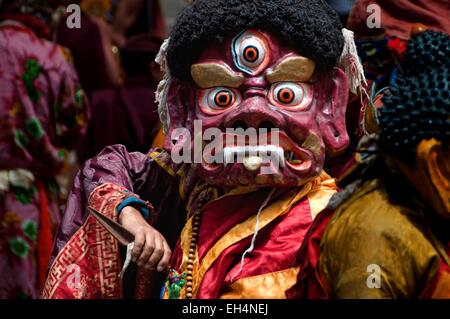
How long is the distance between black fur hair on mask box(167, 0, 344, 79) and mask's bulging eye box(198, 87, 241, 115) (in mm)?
89

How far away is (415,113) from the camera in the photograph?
205cm

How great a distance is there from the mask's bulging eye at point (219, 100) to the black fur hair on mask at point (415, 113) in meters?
0.34

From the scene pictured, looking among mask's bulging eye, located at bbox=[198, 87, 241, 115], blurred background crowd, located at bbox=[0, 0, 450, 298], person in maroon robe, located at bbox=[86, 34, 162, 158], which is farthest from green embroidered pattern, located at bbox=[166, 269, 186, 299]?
person in maroon robe, located at bbox=[86, 34, 162, 158]

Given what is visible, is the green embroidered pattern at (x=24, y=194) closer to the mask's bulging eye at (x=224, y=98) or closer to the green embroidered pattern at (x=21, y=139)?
the green embroidered pattern at (x=21, y=139)

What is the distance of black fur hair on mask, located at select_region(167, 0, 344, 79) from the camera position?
2.31 metres

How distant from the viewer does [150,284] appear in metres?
2.43

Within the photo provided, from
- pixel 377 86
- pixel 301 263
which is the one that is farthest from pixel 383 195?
pixel 377 86

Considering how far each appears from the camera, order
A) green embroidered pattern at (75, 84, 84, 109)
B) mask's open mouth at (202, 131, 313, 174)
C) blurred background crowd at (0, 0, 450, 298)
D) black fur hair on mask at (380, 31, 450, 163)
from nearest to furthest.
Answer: black fur hair on mask at (380, 31, 450, 163)
mask's open mouth at (202, 131, 313, 174)
blurred background crowd at (0, 0, 450, 298)
green embroidered pattern at (75, 84, 84, 109)

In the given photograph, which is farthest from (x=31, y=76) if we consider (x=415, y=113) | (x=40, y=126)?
(x=415, y=113)

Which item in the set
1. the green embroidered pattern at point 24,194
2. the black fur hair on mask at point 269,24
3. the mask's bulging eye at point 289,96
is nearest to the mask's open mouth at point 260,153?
the mask's bulging eye at point 289,96

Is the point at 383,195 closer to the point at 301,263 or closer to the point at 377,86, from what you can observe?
the point at 301,263

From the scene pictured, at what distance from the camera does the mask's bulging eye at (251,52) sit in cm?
232

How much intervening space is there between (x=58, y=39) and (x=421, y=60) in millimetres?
2274

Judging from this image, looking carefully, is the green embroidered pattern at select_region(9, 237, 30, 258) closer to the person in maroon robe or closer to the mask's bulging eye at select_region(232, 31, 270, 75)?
the person in maroon robe
